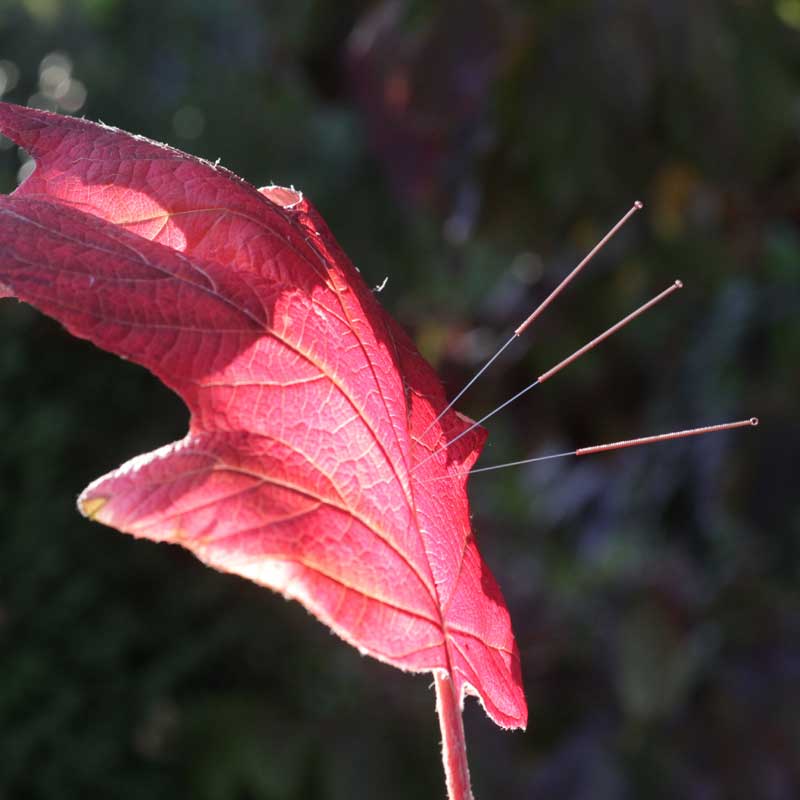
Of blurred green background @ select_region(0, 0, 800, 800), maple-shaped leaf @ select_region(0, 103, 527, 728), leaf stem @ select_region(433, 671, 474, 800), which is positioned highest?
maple-shaped leaf @ select_region(0, 103, 527, 728)

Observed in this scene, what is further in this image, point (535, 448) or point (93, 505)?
point (535, 448)

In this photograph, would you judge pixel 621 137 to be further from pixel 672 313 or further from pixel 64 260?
pixel 64 260

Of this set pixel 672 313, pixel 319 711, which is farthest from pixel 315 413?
pixel 319 711

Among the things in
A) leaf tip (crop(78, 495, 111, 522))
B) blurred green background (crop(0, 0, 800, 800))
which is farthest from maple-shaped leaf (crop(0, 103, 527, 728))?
blurred green background (crop(0, 0, 800, 800))

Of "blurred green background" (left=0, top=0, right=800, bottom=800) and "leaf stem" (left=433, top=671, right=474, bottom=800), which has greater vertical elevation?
"leaf stem" (left=433, top=671, right=474, bottom=800)

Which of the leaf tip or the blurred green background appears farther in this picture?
the blurred green background

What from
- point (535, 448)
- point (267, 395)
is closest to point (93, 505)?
point (267, 395)

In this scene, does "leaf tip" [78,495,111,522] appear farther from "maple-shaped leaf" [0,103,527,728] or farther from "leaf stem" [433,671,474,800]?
"leaf stem" [433,671,474,800]

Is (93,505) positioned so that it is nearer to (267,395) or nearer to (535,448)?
(267,395)
